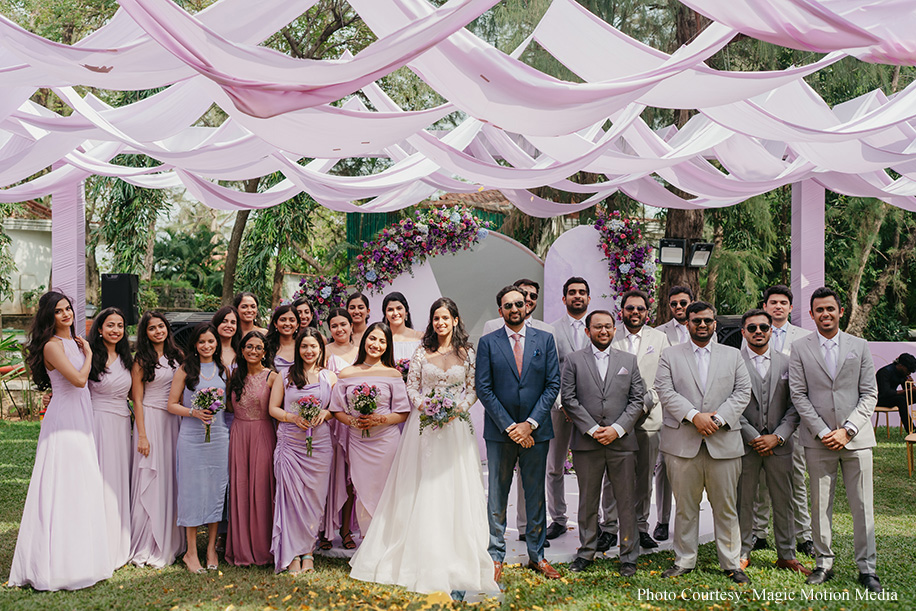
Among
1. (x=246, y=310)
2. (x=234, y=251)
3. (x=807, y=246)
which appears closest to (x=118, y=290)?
(x=246, y=310)

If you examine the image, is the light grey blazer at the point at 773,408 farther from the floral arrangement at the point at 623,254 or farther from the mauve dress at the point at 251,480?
the mauve dress at the point at 251,480

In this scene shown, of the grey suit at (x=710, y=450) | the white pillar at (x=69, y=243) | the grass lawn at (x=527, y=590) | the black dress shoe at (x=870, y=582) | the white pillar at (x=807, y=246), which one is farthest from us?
the white pillar at (x=807, y=246)

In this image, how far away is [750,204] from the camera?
13133 millimetres

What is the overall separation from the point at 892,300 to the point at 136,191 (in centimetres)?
1667

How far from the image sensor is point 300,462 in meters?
5.08

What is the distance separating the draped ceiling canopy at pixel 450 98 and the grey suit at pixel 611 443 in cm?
151

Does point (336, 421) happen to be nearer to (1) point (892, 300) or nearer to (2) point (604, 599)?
(2) point (604, 599)

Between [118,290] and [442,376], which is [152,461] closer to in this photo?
[442,376]

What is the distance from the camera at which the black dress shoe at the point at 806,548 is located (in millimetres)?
5308

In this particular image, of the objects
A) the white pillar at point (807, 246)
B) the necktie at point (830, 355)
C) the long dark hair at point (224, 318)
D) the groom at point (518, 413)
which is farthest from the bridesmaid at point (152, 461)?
the white pillar at point (807, 246)

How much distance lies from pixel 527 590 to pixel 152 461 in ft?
8.67

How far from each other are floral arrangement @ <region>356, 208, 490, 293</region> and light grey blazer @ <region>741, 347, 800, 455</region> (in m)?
3.95

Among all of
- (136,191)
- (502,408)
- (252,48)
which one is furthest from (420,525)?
(136,191)

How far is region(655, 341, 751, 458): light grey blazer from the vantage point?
4738 millimetres
